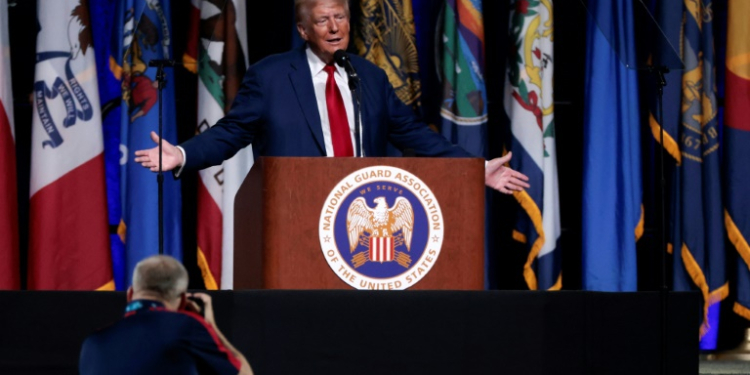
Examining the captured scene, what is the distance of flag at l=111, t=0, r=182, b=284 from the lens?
525 cm

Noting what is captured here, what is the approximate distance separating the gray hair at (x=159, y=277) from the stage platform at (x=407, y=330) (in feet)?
2.16

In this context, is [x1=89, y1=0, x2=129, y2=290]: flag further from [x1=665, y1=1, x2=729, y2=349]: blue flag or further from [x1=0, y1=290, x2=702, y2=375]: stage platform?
[x1=665, y1=1, x2=729, y2=349]: blue flag

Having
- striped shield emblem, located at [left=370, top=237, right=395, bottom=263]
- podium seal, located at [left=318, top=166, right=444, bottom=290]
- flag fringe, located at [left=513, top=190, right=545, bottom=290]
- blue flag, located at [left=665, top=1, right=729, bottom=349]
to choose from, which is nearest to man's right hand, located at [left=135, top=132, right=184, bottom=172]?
podium seal, located at [left=318, top=166, right=444, bottom=290]

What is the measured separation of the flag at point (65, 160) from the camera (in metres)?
5.25

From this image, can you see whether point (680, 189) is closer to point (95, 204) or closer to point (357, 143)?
point (357, 143)

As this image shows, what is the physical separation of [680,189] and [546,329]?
246cm

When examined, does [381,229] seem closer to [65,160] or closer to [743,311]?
[65,160]

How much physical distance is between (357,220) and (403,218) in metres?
0.13

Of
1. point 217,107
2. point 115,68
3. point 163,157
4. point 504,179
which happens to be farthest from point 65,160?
point 504,179

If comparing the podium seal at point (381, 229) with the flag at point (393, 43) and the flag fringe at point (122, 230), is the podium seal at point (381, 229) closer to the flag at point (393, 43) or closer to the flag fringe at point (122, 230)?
the flag at point (393, 43)

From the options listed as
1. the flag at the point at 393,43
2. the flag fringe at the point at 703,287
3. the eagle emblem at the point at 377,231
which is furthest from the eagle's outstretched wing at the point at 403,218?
the flag fringe at the point at 703,287

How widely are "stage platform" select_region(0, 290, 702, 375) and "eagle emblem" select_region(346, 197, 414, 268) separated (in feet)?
0.37

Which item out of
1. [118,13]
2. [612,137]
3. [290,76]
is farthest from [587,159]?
[118,13]

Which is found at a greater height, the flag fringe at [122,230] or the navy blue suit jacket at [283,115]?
the navy blue suit jacket at [283,115]
